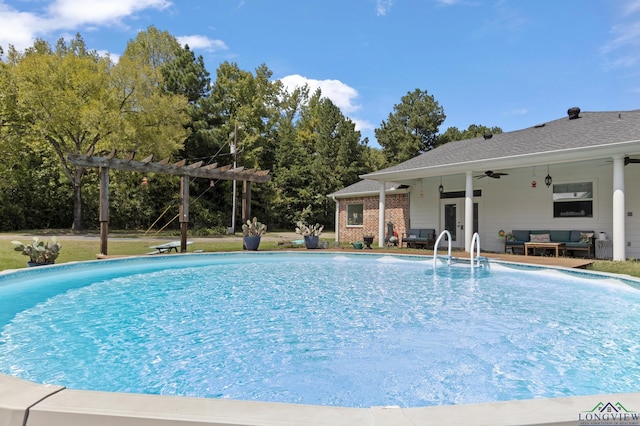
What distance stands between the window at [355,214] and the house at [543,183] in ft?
9.18

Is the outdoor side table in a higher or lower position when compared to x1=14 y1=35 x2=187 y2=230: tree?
lower

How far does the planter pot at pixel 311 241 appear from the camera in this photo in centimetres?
1446

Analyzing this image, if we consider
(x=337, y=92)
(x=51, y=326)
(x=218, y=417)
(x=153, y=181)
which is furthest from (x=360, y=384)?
(x=337, y=92)

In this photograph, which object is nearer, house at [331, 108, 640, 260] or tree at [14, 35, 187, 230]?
house at [331, 108, 640, 260]

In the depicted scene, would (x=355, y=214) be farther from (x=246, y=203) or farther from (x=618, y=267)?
(x=618, y=267)

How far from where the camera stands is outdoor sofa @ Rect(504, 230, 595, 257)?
1141cm

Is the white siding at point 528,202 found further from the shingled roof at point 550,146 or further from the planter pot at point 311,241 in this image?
the planter pot at point 311,241

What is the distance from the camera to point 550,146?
1095 centimetres

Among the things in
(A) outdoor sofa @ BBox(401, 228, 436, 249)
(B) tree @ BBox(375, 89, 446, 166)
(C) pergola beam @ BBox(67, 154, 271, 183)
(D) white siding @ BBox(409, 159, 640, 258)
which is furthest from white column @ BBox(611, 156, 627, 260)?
(B) tree @ BBox(375, 89, 446, 166)

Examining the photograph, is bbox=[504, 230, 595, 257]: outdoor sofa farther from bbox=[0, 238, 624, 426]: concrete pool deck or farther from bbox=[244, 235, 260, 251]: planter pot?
bbox=[0, 238, 624, 426]: concrete pool deck

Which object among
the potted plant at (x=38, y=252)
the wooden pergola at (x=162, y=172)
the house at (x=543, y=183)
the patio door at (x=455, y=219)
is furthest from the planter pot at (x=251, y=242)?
the patio door at (x=455, y=219)

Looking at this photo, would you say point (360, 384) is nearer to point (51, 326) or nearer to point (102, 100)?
point (51, 326)

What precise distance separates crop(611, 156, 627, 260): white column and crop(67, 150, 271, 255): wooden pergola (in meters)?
11.6

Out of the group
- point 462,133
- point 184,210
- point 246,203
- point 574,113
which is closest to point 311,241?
point 246,203
